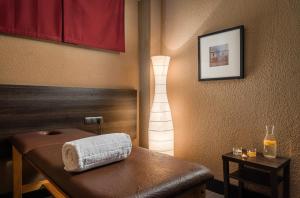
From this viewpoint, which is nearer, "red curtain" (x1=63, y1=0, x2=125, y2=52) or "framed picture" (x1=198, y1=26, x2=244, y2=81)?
"framed picture" (x1=198, y1=26, x2=244, y2=81)

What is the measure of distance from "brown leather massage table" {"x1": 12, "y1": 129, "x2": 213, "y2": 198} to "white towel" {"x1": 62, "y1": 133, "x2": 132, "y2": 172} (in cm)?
3

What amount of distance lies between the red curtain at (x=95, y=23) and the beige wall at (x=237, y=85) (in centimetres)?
56

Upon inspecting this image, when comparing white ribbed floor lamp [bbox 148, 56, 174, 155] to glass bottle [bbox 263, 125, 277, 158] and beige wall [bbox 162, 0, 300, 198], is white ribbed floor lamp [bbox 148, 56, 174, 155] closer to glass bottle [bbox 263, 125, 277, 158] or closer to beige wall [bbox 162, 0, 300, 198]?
beige wall [bbox 162, 0, 300, 198]

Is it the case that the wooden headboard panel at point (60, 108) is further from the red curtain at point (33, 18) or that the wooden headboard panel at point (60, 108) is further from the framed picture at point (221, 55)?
the framed picture at point (221, 55)

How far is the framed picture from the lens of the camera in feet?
5.93

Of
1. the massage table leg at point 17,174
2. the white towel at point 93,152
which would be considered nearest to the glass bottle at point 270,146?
the white towel at point 93,152

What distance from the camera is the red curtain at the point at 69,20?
1659 mm

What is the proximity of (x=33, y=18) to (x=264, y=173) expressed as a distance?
7.34 feet

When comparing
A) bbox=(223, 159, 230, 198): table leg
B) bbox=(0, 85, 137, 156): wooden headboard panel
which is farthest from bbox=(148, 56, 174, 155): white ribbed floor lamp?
bbox=(223, 159, 230, 198): table leg

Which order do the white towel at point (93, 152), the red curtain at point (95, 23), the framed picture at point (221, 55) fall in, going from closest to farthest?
the white towel at point (93, 152)
the framed picture at point (221, 55)
the red curtain at point (95, 23)

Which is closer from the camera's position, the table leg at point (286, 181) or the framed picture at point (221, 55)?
the table leg at point (286, 181)

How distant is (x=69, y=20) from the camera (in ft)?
6.37

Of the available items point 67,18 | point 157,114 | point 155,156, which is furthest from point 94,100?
point 155,156

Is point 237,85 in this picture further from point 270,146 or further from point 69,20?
point 69,20
